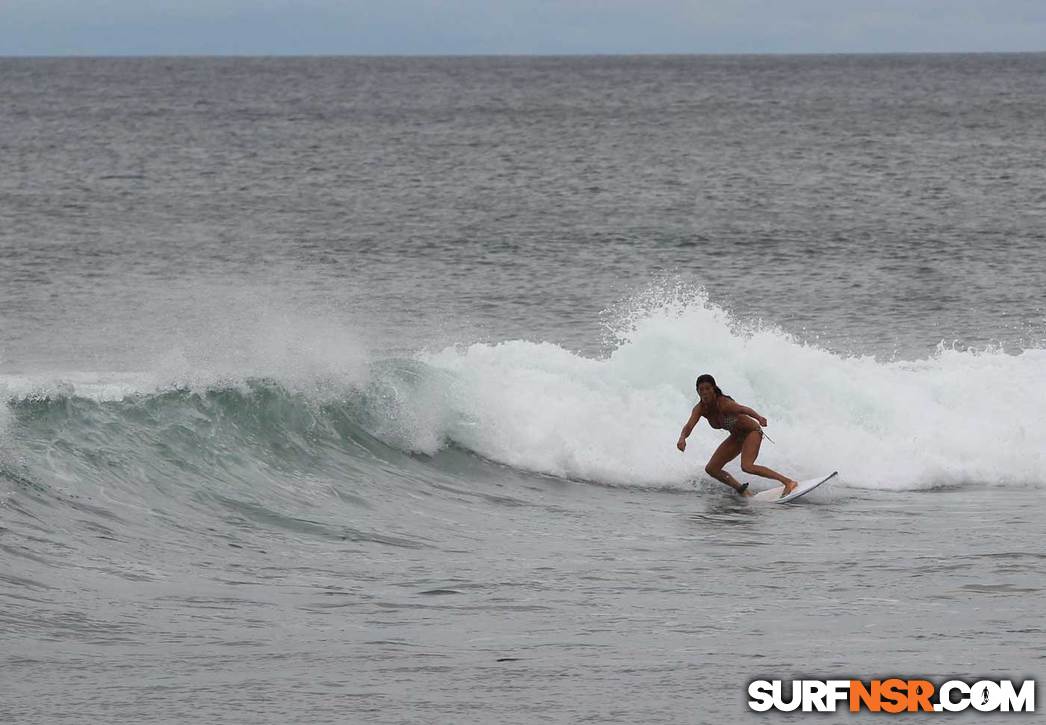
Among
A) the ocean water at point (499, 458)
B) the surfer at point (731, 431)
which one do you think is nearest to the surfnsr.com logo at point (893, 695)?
the ocean water at point (499, 458)

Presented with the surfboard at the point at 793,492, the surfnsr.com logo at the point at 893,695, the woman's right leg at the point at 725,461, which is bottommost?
the surfnsr.com logo at the point at 893,695

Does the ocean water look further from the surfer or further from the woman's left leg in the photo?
the woman's left leg

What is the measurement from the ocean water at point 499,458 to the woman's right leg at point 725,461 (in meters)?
0.28

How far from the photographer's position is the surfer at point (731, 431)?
14.4 meters

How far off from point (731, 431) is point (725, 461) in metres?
0.31

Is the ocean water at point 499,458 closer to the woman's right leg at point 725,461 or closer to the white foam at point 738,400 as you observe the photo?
the white foam at point 738,400

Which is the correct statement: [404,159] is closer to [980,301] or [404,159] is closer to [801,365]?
[980,301]

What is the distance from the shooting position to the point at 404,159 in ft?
177

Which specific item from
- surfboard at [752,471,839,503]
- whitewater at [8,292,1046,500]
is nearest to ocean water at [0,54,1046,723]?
whitewater at [8,292,1046,500]

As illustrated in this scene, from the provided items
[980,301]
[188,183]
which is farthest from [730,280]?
[188,183]

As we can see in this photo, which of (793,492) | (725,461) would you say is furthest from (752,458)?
(793,492)

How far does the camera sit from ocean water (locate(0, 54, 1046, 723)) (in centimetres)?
838

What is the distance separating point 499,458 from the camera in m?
15.6

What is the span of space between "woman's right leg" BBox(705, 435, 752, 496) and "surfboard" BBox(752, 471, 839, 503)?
0.71 feet
